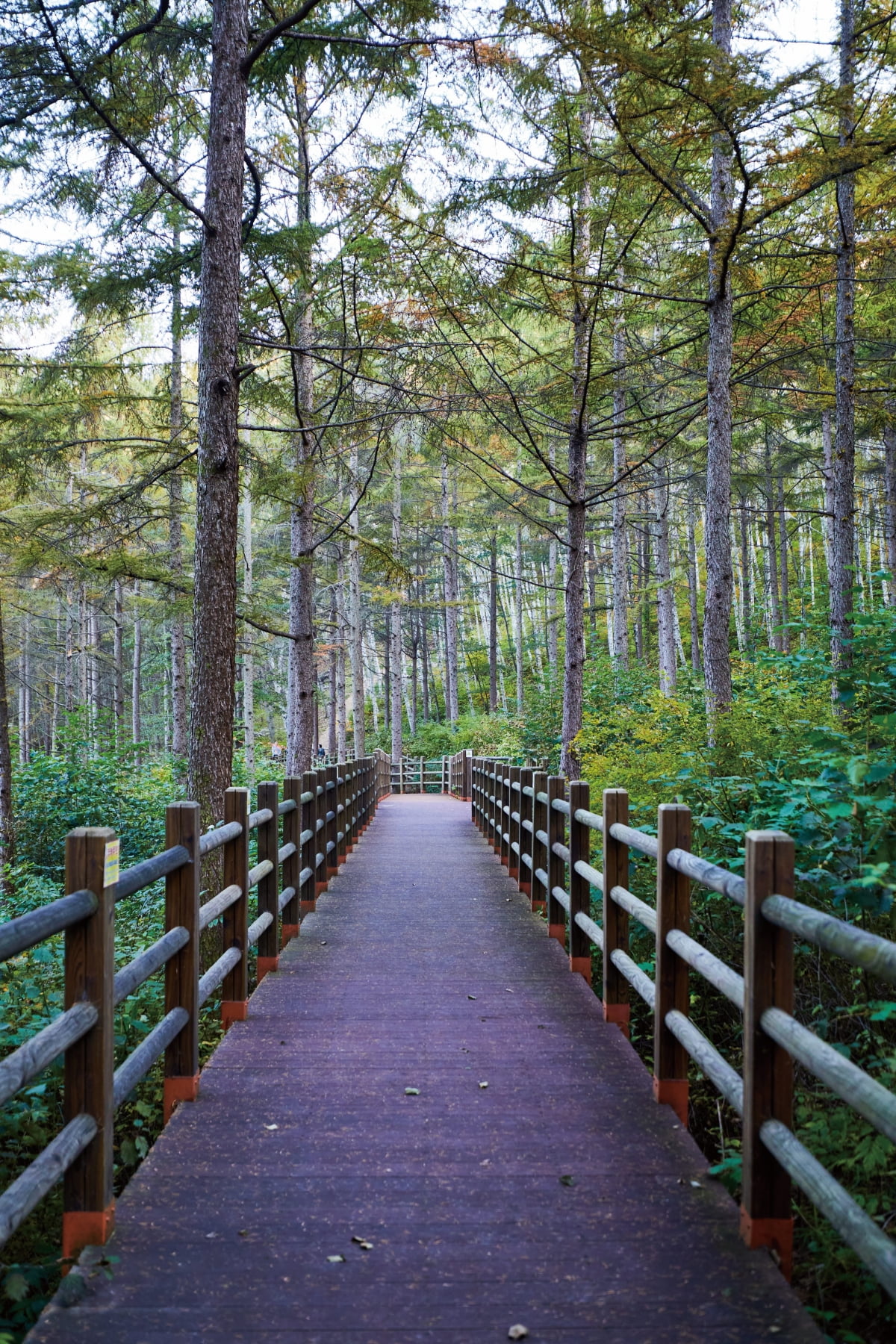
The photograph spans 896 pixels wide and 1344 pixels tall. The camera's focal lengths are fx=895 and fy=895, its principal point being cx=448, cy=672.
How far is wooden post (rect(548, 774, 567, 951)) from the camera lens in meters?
6.88

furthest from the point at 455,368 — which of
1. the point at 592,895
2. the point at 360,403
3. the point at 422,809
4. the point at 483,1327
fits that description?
the point at 422,809

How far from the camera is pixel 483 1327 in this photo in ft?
7.89

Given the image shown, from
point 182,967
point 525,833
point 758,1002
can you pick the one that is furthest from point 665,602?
point 758,1002

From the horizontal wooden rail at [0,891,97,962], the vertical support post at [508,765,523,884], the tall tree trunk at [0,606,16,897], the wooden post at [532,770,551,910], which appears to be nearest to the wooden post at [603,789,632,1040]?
the wooden post at [532,770,551,910]

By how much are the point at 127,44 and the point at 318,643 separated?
1042 inches

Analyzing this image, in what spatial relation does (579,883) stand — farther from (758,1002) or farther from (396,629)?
(396,629)

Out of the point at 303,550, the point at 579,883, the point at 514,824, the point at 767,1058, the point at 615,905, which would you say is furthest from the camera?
the point at 303,550

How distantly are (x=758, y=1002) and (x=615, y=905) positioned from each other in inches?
80.9

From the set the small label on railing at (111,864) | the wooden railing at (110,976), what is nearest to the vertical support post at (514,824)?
the wooden railing at (110,976)

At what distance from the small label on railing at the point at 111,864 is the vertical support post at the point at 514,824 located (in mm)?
6173

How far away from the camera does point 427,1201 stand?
3064 mm

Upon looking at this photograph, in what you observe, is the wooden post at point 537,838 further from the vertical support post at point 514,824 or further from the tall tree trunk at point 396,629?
the tall tree trunk at point 396,629

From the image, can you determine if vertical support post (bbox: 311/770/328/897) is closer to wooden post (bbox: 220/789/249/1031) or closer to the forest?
the forest

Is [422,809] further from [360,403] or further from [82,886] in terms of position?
[82,886]
